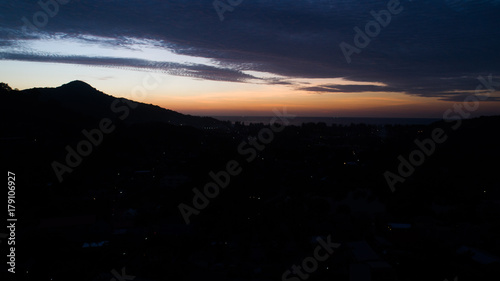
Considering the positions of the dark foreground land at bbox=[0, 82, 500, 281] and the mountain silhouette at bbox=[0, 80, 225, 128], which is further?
the mountain silhouette at bbox=[0, 80, 225, 128]

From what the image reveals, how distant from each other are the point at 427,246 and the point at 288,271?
8.83 ft

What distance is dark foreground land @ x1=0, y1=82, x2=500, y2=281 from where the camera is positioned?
512 centimetres

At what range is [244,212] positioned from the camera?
24.0ft

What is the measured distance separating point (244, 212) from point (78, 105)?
80.5 feet

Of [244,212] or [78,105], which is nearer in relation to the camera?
[244,212]

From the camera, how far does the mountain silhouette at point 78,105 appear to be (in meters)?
16.3

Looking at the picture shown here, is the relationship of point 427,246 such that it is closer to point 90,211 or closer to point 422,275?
point 422,275

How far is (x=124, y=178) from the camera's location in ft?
35.0

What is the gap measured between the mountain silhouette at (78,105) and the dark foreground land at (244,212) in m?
1.87

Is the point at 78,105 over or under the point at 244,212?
over

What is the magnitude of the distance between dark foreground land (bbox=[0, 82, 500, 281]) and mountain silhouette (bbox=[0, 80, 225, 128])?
187 centimetres

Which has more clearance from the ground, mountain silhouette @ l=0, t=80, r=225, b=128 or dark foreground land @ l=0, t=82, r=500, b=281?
mountain silhouette @ l=0, t=80, r=225, b=128

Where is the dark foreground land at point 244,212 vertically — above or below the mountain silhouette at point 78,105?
below

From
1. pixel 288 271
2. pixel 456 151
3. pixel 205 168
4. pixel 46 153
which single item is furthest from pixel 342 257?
pixel 456 151
